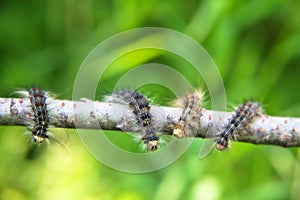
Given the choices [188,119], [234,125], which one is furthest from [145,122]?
[234,125]

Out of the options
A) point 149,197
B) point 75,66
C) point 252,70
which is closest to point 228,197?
point 149,197

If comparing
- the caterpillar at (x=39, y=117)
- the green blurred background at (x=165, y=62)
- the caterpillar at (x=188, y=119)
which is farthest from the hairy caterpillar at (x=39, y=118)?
the green blurred background at (x=165, y=62)

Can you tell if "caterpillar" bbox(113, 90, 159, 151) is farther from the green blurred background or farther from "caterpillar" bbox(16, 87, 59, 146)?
the green blurred background

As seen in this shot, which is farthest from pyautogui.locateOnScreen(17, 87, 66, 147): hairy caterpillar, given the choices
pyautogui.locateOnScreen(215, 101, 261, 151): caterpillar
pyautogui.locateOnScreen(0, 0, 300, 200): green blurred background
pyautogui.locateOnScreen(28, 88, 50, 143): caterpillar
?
pyautogui.locateOnScreen(0, 0, 300, 200): green blurred background

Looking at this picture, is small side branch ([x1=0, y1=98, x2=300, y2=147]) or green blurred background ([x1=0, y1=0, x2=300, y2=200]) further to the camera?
green blurred background ([x1=0, y1=0, x2=300, y2=200])

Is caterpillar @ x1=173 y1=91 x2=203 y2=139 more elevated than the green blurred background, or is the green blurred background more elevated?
the green blurred background

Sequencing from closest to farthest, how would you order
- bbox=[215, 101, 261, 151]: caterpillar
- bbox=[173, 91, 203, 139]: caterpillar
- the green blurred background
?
bbox=[173, 91, 203, 139]: caterpillar < bbox=[215, 101, 261, 151]: caterpillar < the green blurred background

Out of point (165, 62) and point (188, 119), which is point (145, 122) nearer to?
point (188, 119)

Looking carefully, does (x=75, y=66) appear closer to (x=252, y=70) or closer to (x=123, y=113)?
(x=252, y=70)
